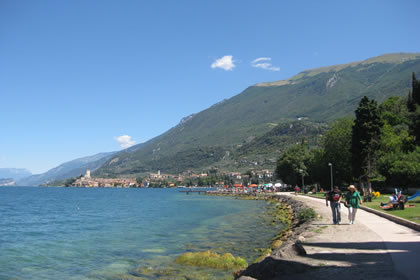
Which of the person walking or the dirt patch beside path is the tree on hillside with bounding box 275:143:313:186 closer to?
the person walking

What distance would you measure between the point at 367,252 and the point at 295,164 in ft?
235

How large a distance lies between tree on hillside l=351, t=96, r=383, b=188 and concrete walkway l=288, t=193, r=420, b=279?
29764mm

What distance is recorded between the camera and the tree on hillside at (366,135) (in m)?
42.4

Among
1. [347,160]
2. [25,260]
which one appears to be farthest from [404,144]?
[25,260]

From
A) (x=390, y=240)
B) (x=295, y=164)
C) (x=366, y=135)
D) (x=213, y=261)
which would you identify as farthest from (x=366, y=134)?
(x=295, y=164)

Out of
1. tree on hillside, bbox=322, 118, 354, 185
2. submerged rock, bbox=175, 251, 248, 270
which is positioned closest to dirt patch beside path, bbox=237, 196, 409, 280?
submerged rock, bbox=175, 251, 248, 270

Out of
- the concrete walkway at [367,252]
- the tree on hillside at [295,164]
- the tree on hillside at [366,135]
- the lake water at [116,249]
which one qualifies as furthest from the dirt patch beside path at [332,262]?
the tree on hillside at [295,164]

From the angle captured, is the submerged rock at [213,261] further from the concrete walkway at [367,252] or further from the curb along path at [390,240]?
the curb along path at [390,240]

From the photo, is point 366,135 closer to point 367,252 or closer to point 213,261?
point 213,261

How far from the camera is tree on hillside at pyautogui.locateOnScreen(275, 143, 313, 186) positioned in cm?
7925

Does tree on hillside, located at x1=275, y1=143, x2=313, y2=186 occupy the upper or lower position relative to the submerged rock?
upper

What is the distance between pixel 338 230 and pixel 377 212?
7129 mm

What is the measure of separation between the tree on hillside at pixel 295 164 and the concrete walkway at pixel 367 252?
64.8m

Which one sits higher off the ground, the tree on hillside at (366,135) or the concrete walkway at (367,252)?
the tree on hillside at (366,135)
